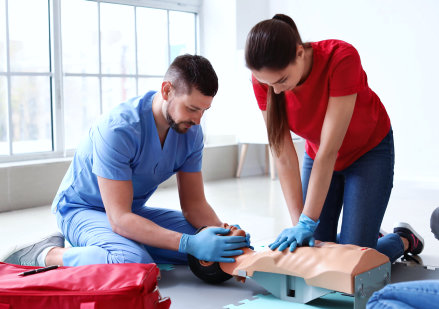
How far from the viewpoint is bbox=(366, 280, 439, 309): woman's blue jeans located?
0.90 meters

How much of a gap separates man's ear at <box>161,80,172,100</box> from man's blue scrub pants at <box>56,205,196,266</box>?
1.75ft

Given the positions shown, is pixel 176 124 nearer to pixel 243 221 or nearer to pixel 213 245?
pixel 213 245

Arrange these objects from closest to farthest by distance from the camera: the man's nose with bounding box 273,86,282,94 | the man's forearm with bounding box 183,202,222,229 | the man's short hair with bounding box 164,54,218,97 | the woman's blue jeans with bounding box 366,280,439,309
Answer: the woman's blue jeans with bounding box 366,280,439,309, the man's nose with bounding box 273,86,282,94, the man's short hair with bounding box 164,54,218,97, the man's forearm with bounding box 183,202,222,229

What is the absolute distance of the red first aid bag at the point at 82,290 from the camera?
1.48 metres

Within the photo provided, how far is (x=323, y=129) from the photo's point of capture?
6.01ft

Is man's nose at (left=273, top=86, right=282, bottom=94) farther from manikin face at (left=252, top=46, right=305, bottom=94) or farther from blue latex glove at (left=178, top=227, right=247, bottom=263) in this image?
blue latex glove at (left=178, top=227, right=247, bottom=263)

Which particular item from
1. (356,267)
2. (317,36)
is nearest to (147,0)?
(317,36)

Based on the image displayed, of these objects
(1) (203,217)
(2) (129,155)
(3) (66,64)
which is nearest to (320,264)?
(1) (203,217)

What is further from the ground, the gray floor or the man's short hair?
the man's short hair

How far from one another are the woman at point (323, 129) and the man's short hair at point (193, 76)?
0.51 ft

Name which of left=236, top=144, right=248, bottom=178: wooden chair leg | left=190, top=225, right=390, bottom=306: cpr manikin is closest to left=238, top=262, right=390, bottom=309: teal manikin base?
left=190, top=225, right=390, bottom=306: cpr manikin

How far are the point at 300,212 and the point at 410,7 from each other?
276 cm

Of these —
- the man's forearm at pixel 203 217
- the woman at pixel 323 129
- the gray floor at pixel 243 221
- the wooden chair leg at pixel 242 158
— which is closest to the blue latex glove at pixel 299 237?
the woman at pixel 323 129

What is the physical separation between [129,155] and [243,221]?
4.68 feet
